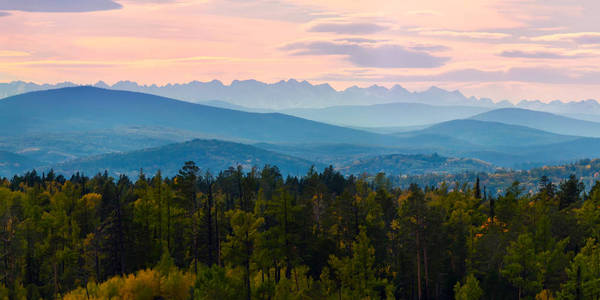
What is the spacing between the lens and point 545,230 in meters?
71.7

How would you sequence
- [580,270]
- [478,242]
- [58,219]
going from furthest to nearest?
[58,219], [478,242], [580,270]

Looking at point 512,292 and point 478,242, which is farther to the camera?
point 478,242

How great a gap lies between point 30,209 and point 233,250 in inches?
1650

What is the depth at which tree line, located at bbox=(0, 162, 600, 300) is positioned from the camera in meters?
62.3

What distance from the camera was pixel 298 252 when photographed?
232ft

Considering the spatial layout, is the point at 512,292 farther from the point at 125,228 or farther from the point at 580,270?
the point at 125,228

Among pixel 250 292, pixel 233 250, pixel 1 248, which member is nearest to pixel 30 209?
pixel 1 248

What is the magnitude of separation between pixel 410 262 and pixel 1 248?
5301 cm

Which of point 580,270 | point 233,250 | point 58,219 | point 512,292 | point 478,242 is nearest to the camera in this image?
point 580,270

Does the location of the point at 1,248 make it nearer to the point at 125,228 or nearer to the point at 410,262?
the point at 125,228

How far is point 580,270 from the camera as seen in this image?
56.8 metres

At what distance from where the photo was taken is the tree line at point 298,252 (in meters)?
62.3

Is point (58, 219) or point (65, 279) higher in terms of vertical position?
point (58, 219)

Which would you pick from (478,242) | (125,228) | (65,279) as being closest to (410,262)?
(478,242)
